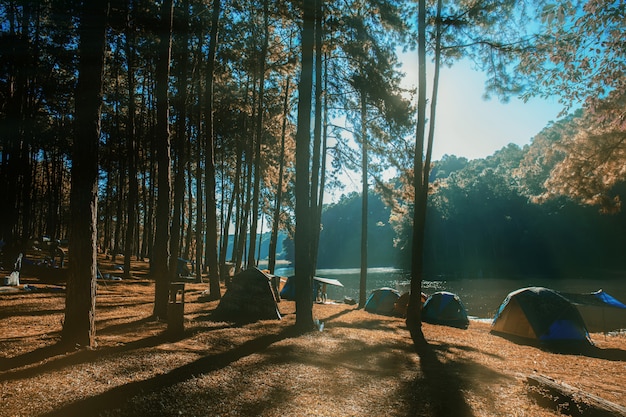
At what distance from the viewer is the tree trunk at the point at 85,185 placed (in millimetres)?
5887

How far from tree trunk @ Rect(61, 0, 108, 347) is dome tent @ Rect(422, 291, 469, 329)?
46.7ft

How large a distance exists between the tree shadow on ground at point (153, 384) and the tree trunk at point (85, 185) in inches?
75.0

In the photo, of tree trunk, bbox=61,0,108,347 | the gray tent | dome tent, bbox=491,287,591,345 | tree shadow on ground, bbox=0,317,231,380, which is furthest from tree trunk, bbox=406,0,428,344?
tree trunk, bbox=61,0,108,347

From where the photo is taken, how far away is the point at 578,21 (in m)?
6.47

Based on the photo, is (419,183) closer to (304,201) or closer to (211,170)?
(304,201)

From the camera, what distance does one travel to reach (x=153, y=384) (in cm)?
472

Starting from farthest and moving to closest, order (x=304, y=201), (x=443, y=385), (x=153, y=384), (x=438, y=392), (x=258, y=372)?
1. (x=304, y=201)
2. (x=443, y=385)
3. (x=258, y=372)
4. (x=438, y=392)
5. (x=153, y=384)

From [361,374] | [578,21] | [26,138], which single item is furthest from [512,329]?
[26,138]

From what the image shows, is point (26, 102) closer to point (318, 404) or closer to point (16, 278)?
point (16, 278)

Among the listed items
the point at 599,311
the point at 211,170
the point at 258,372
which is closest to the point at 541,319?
the point at 258,372

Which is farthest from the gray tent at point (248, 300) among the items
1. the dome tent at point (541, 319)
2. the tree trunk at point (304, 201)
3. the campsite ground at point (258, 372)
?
the dome tent at point (541, 319)

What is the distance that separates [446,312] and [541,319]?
437 centimetres

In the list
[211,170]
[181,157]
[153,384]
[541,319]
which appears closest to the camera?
[153,384]

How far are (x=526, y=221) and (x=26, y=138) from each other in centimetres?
7114
